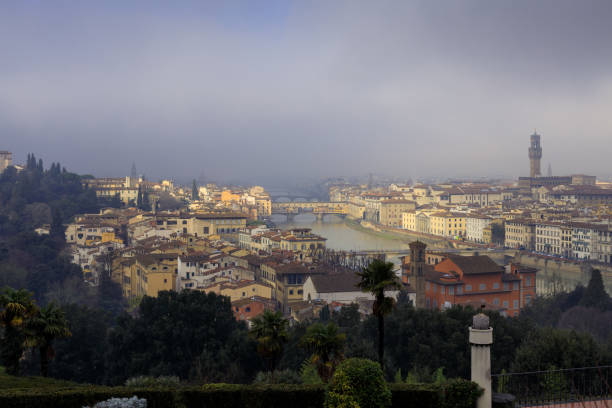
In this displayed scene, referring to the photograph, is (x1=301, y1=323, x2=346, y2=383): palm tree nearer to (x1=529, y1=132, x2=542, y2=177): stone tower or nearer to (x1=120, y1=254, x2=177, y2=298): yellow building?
(x1=120, y1=254, x2=177, y2=298): yellow building

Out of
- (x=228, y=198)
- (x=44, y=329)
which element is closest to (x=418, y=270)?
(x=44, y=329)

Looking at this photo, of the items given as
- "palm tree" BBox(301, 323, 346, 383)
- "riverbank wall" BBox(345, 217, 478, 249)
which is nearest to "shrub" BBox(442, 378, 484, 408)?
"palm tree" BBox(301, 323, 346, 383)

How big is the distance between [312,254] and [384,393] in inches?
765

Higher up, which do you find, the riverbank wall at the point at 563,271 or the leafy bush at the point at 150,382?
the leafy bush at the point at 150,382

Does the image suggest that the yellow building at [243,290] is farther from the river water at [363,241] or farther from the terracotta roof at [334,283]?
the river water at [363,241]

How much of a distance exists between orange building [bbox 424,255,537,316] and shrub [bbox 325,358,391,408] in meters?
11.0

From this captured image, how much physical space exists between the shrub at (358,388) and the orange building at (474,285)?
36.0ft

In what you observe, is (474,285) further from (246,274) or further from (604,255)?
(604,255)

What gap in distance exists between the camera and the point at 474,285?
1496 centimetres

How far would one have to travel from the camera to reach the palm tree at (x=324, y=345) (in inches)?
212

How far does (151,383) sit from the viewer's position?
486cm

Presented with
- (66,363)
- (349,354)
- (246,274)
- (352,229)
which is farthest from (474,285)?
(352,229)

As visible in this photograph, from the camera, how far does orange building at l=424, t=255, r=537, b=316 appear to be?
48.5 ft

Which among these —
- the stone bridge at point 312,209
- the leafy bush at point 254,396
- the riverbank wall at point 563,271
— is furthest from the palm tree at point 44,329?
the stone bridge at point 312,209
